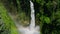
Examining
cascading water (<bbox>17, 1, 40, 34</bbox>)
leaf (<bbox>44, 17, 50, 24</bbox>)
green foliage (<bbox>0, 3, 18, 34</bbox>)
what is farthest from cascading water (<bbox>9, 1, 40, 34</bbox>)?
leaf (<bbox>44, 17, 50, 24</bbox>)

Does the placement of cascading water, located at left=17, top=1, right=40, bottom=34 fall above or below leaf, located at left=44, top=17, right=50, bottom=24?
below

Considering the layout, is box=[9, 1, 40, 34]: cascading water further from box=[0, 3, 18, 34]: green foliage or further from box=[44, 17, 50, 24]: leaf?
box=[44, 17, 50, 24]: leaf

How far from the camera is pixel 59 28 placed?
6094mm

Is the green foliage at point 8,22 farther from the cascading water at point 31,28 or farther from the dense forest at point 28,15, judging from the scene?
the cascading water at point 31,28

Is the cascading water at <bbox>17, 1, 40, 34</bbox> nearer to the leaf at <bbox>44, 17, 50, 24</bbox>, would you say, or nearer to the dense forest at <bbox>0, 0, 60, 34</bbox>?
the dense forest at <bbox>0, 0, 60, 34</bbox>

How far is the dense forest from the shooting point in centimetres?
590

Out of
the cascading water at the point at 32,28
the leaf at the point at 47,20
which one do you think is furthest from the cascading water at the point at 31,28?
the leaf at the point at 47,20

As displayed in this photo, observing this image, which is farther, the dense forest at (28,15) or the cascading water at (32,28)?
the cascading water at (32,28)

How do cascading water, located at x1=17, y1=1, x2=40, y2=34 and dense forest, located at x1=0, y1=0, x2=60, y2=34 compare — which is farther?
cascading water, located at x1=17, y1=1, x2=40, y2=34

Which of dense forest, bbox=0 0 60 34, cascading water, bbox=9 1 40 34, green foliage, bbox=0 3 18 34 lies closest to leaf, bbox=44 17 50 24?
dense forest, bbox=0 0 60 34

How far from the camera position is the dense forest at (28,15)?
5902mm

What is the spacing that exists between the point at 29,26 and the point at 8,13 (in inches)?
29.9

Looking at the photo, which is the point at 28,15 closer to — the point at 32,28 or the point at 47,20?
the point at 32,28

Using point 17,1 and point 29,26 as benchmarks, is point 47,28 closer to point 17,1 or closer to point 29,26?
point 29,26
